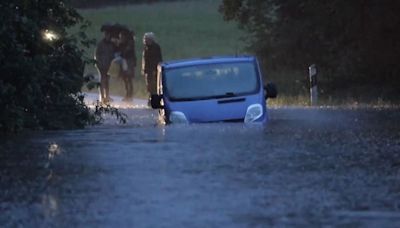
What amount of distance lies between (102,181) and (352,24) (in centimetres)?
2166

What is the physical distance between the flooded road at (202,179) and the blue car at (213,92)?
116 inches

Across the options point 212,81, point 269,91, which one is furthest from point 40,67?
point 269,91

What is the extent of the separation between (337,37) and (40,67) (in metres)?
18.6

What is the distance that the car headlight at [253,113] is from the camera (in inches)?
742

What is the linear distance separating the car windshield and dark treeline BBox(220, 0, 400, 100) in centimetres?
1133

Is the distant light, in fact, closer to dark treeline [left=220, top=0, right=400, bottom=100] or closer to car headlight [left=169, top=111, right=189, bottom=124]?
car headlight [left=169, top=111, right=189, bottom=124]

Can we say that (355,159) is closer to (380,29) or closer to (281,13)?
(380,29)

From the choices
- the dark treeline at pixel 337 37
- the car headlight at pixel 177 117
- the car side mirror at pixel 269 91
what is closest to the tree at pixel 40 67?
the car headlight at pixel 177 117

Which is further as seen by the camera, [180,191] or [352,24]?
[352,24]

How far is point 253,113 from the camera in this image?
1891cm

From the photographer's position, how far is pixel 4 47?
15953mm

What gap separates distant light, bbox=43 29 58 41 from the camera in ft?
59.5

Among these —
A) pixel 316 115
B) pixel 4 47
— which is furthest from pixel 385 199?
pixel 316 115

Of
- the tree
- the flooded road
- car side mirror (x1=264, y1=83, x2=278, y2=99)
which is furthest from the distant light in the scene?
car side mirror (x1=264, y1=83, x2=278, y2=99)
